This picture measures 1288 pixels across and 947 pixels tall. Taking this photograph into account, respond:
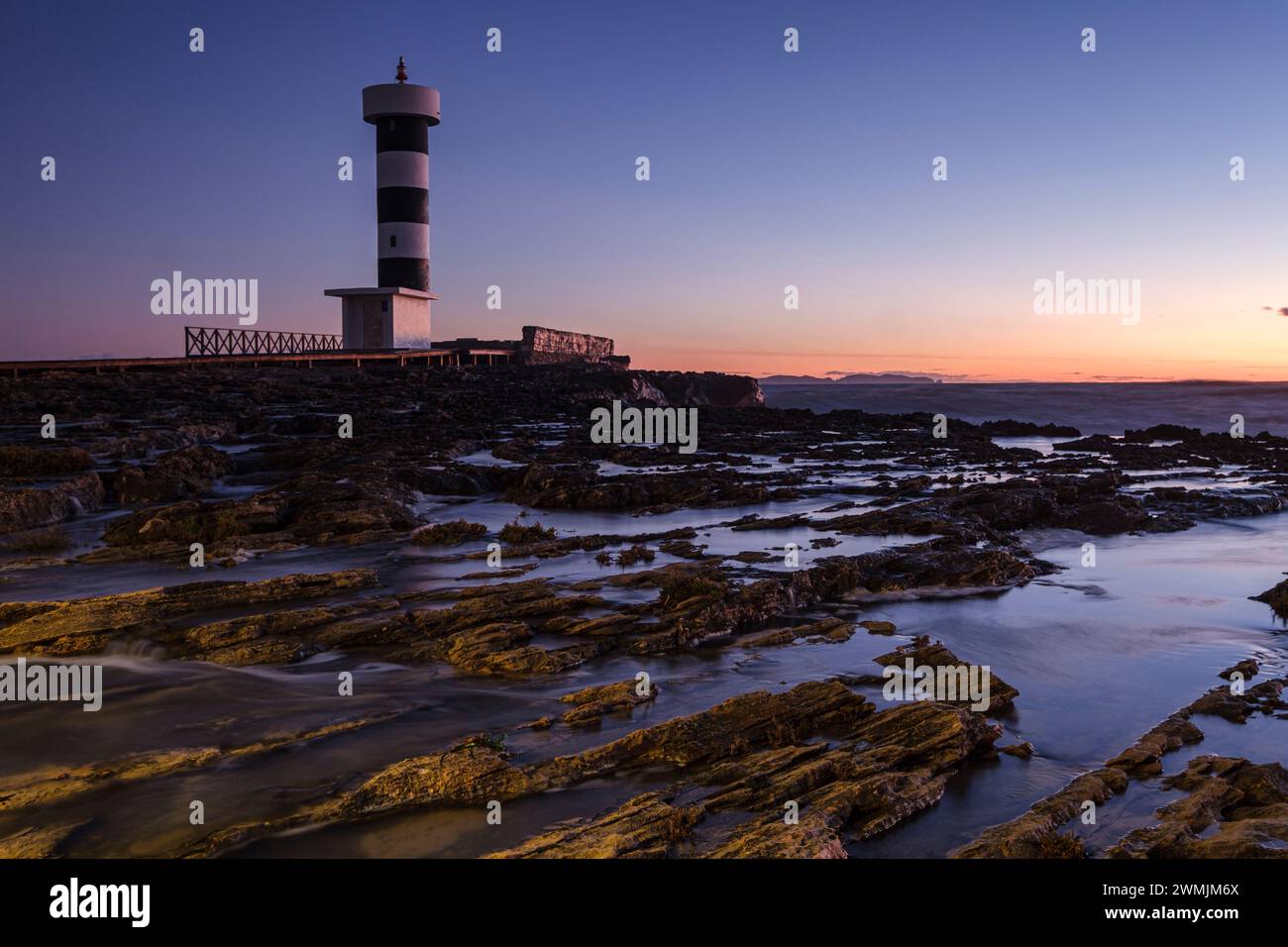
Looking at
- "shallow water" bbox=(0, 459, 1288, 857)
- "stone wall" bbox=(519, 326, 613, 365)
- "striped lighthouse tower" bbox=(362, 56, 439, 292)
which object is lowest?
"shallow water" bbox=(0, 459, 1288, 857)

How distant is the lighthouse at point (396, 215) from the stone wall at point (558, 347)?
42.5 ft

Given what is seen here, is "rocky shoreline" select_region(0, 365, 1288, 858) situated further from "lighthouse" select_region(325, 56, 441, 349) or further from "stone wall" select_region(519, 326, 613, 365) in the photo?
"stone wall" select_region(519, 326, 613, 365)

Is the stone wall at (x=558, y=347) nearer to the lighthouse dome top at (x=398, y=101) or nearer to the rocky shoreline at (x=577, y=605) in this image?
the lighthouse dome top at (x=398, y=101)

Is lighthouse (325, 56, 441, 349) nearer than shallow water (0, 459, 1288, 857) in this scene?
No

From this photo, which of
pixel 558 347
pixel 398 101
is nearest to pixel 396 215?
pixel 398 101

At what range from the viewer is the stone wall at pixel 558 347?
188 feet

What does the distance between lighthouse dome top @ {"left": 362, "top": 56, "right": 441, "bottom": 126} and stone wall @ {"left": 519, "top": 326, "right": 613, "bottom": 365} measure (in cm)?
1651

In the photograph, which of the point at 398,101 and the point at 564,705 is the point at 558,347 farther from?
the point at 564,705

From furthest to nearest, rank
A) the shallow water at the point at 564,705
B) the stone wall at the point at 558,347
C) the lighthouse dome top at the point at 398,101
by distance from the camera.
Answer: the stone wall at the point at 558,347
the lighthouse dome top at the point at 398,101
the shallow water at the point at 564,705

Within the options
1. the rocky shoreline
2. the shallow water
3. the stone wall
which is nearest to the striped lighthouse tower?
the stone wall

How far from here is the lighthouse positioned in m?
42.8

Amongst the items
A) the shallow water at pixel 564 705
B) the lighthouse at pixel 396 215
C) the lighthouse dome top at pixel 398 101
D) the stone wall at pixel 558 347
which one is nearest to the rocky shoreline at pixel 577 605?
the shallow water at pixel 564 705

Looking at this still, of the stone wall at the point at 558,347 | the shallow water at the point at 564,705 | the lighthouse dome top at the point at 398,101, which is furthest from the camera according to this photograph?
the stone wall at the point at 558,347

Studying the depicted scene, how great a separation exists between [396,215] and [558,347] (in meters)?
19.5
